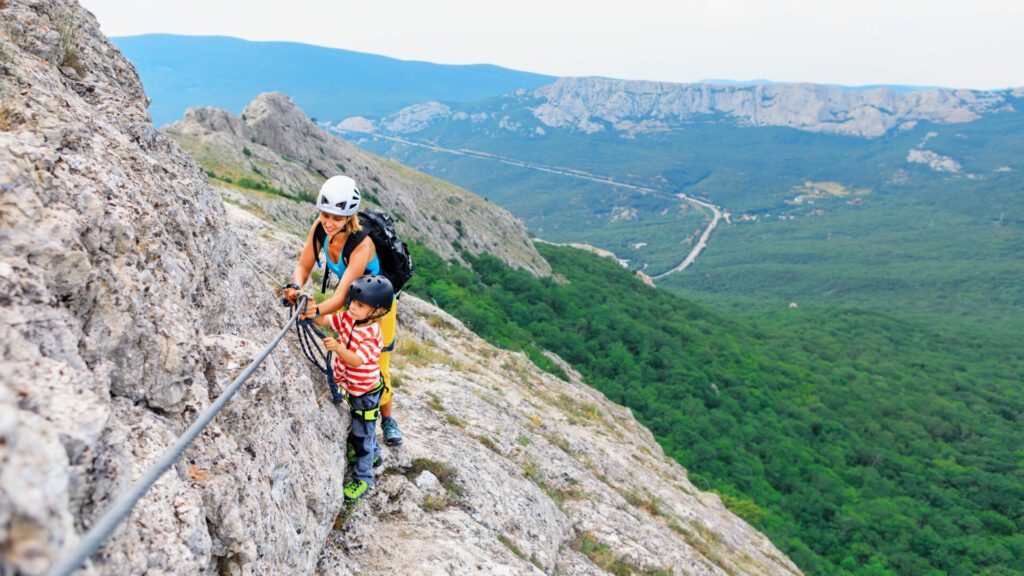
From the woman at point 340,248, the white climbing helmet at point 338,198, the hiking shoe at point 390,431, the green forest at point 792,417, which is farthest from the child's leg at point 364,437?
the green forest at point 792,417

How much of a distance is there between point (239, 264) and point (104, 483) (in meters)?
4.33

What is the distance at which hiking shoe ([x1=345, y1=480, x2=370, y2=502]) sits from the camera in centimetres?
686

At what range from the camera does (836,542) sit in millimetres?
42875

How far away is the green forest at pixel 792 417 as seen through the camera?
41656 millimetres

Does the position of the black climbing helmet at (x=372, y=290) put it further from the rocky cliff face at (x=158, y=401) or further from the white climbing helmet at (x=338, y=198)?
the rocky cliff face at (x=158, y=401)

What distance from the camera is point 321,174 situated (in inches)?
2041

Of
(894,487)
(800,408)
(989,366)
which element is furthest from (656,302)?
(989,366)

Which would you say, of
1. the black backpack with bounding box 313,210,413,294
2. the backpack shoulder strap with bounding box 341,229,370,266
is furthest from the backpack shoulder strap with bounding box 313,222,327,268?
the backpack shoulder strap with bounding box 341,229,370,266

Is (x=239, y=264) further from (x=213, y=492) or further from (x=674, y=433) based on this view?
(x=674, y=433)

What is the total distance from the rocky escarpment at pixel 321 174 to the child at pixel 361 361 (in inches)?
983

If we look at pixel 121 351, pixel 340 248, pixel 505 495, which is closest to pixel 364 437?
pixel 340 248

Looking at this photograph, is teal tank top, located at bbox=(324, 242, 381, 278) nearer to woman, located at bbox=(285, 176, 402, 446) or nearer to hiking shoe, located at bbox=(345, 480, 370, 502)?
woman, located at bbox=(285, 176, 402, 446)

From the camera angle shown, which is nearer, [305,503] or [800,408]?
[305,503]

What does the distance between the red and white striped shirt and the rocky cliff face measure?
387 mm
